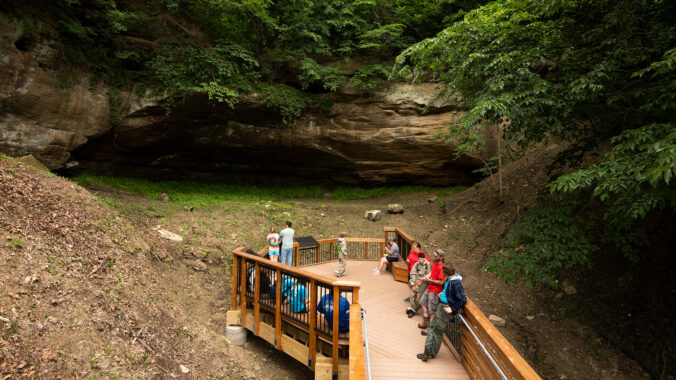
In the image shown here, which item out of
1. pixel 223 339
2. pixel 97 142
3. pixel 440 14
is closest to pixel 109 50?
pixel 97 142

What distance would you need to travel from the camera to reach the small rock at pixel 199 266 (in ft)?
26.1

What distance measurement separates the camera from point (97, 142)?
1369 cm

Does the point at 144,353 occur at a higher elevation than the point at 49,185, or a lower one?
lower

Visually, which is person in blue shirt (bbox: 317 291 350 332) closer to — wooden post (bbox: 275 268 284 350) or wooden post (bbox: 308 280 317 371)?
wooden post (bbox: 308 280 317 371)

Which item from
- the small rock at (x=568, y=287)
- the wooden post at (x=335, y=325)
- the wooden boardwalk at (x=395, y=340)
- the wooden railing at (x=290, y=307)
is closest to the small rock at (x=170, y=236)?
the wooden railing at (x=290, y=307)

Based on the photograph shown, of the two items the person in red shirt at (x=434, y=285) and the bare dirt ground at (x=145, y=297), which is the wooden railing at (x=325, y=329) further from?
the bare dirt ground at (x=145, y=297)

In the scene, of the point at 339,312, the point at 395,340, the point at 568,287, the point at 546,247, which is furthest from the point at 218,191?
the point at 568,287

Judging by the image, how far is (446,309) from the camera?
12.8 ft

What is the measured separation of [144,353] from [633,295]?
1003cm


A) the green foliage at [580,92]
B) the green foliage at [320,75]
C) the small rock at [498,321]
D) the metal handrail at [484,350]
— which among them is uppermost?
the green foliage at [320,75]

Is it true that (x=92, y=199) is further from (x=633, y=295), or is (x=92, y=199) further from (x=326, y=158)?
(x=633, y=295)

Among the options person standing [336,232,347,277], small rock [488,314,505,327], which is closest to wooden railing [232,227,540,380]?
person standing [336,232,347,277]

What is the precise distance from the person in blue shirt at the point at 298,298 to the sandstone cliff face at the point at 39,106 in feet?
40.3

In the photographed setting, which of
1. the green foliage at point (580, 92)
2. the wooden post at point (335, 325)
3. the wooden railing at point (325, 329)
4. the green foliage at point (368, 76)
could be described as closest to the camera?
the wooden railing at point (325, 329)
